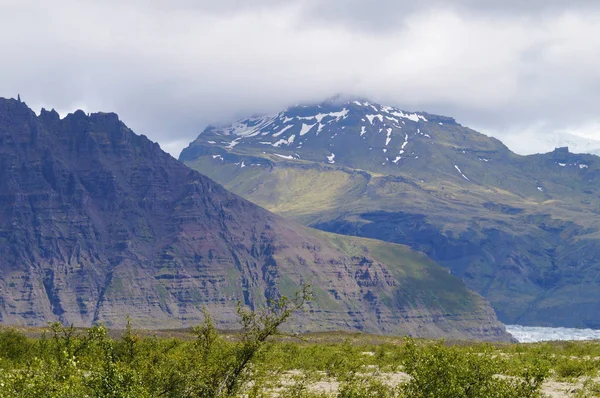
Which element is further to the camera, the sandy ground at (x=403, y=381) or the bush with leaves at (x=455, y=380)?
the sandy ground at (x=403, y=381)

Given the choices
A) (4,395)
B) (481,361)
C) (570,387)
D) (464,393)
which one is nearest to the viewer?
(4,395)

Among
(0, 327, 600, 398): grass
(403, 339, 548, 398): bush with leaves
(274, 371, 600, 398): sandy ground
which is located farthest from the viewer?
(274, 371, 600, 398): sandy ground

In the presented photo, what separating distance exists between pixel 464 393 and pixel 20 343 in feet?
198

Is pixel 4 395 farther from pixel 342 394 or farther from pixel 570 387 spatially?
pixel 570 387

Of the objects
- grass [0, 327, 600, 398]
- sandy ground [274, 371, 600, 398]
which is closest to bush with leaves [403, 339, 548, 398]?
grass [0, 327, 600, 398]

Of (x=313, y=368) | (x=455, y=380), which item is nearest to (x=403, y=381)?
(x=455, y=380)

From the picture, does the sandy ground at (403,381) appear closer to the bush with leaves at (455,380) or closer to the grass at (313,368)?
the grass at (313,368)

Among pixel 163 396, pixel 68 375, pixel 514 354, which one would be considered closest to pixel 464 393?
pixel 163 396

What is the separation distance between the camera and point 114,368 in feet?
169

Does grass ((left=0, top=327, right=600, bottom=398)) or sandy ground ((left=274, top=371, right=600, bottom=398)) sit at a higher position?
grass ((left=0, top=327, right=600, bottom=398))

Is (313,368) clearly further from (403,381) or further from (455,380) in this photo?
(455,380)

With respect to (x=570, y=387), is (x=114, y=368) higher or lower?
higher

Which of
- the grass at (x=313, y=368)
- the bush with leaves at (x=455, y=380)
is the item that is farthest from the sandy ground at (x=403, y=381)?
the bush with leaves at (x=455, y=380)

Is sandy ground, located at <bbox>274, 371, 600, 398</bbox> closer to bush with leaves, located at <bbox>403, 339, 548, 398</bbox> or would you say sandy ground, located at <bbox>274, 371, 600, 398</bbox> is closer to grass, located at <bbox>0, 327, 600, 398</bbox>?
grass, located at <bbox>0, 327, 600, 398</bbox>
